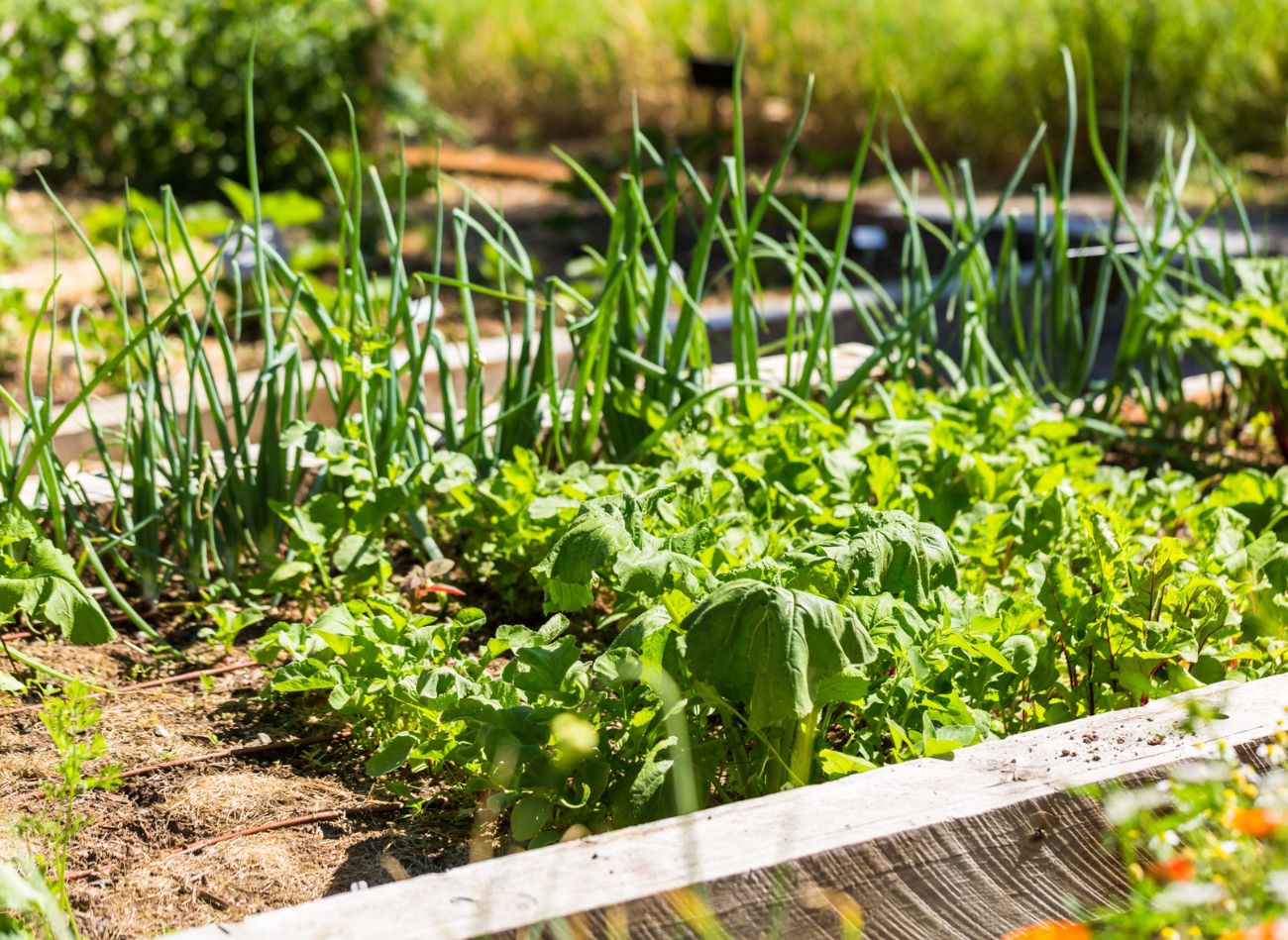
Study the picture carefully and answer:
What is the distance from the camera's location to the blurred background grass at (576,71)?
19.4 ft

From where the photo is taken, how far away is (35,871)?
1157 millimetres

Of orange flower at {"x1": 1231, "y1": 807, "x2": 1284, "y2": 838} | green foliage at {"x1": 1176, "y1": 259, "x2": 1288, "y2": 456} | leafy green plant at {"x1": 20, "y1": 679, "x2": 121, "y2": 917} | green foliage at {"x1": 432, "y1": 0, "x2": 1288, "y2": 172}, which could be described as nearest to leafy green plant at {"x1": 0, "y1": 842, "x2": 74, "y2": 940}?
leafy green plant at {"x1": 20, "y1": 679, "x2": 121, "y2": 917}

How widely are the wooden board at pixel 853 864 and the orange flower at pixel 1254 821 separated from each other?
30 cm

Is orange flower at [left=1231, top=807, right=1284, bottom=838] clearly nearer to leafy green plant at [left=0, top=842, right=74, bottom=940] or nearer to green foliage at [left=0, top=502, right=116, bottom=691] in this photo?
leafy green plant at [left=0, top=842, right=74, bottom=940]

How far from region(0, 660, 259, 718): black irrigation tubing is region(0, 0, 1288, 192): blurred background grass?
1419 mm

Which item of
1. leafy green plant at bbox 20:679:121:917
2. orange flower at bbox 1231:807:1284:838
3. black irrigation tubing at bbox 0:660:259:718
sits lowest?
black irrigation tubing at bbox 0:660:259:718

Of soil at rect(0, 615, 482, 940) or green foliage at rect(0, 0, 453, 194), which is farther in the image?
green foliage at rect(0, 0, 453, 194)

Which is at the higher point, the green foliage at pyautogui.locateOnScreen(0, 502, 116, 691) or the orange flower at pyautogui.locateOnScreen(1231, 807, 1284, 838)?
the orange flower at pyautogui.locateOnScreen(1231, 807, 1284, 838)

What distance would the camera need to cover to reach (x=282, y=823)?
157 centimetres

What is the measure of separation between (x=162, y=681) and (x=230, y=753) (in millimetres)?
264

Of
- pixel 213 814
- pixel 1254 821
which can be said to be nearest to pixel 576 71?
pixel 213 814

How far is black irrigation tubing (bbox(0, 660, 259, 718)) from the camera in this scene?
5.81 feet

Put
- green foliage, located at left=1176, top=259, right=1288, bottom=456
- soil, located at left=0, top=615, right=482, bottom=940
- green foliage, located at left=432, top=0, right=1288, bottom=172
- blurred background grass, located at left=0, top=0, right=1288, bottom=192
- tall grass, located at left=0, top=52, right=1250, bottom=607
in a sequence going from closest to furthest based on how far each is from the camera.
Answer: soil, located at left=0, top=615, right=482, bottom=940, tall grass, located at left=0, top=52, right=1250, bottom=607, green foliage, located at left=1176, top=259, right=1288, bottom=456, blurred background grass, located at left=0, top=0, right=1288, bottom=192, green foliage, located at left=432, top=0, right=1288, bottom=172

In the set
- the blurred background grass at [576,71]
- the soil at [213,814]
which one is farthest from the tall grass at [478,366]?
the blurred background grass at [576,71]
